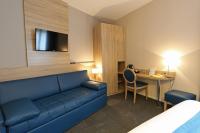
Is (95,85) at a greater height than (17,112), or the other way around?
(95,85)

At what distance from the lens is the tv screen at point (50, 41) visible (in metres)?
2.73

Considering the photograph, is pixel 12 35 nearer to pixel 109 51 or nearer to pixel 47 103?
pixel 47 103

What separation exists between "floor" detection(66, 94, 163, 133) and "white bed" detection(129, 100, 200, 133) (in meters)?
1.03

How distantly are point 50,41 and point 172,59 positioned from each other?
9.41 ft

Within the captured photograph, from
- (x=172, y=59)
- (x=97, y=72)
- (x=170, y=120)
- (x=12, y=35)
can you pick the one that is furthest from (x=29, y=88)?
(x=172, y=59)

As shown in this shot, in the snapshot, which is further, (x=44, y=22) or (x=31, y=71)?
(x=44, y=22)

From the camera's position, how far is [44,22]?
9.61ft

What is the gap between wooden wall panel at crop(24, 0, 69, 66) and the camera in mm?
2695

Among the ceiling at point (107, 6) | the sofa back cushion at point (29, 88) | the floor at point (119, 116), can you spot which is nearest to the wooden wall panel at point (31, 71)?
the sofa back cushion at point (29, 88)

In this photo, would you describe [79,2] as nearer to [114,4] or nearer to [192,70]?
[114,4]

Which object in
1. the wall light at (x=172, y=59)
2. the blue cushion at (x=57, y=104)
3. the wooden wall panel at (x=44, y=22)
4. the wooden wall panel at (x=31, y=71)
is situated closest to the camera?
the blue cushion at (x=57, y=104)

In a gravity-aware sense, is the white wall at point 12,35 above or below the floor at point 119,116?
above

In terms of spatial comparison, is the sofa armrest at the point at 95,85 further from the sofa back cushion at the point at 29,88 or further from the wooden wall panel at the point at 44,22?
the wooden wall panel at the point at 44,22

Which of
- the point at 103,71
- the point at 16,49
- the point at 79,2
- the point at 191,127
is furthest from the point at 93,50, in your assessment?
the point at 191,127
